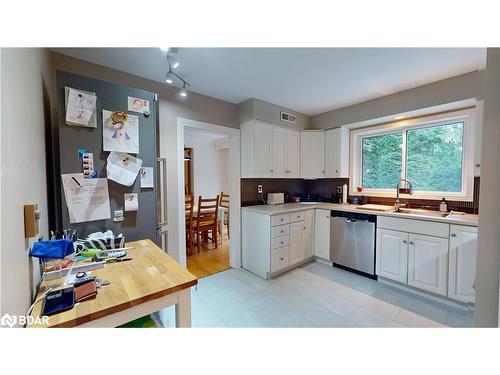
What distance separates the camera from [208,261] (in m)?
3.26

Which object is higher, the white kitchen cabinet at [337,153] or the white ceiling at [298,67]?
the white ceiling at [298,67]

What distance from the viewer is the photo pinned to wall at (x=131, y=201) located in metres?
1.44

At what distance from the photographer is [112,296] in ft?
2.61

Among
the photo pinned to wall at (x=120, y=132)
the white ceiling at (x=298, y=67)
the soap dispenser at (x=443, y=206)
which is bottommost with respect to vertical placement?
the soap dispenser at (x=443, y=206)

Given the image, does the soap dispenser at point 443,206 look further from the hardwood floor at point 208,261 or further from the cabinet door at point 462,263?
the hardwood floor at point 208,261

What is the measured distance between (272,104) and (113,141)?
2236 mm

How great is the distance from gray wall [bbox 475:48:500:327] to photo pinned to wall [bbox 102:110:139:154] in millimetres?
1912

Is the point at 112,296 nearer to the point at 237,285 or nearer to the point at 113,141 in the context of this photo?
the point at 113,141

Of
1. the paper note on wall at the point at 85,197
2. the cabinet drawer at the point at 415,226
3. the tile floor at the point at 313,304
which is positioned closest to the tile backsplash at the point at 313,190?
the cabinet drawer at the point at 415,226

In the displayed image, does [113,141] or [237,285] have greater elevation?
[113,141]

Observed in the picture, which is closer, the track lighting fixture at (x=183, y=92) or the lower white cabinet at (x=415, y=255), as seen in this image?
the lower white cabinet at (x=415, y=255)

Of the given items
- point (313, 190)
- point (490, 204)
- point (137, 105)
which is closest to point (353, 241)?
point (313, 190)

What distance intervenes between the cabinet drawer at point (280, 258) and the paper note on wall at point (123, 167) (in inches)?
72.7
